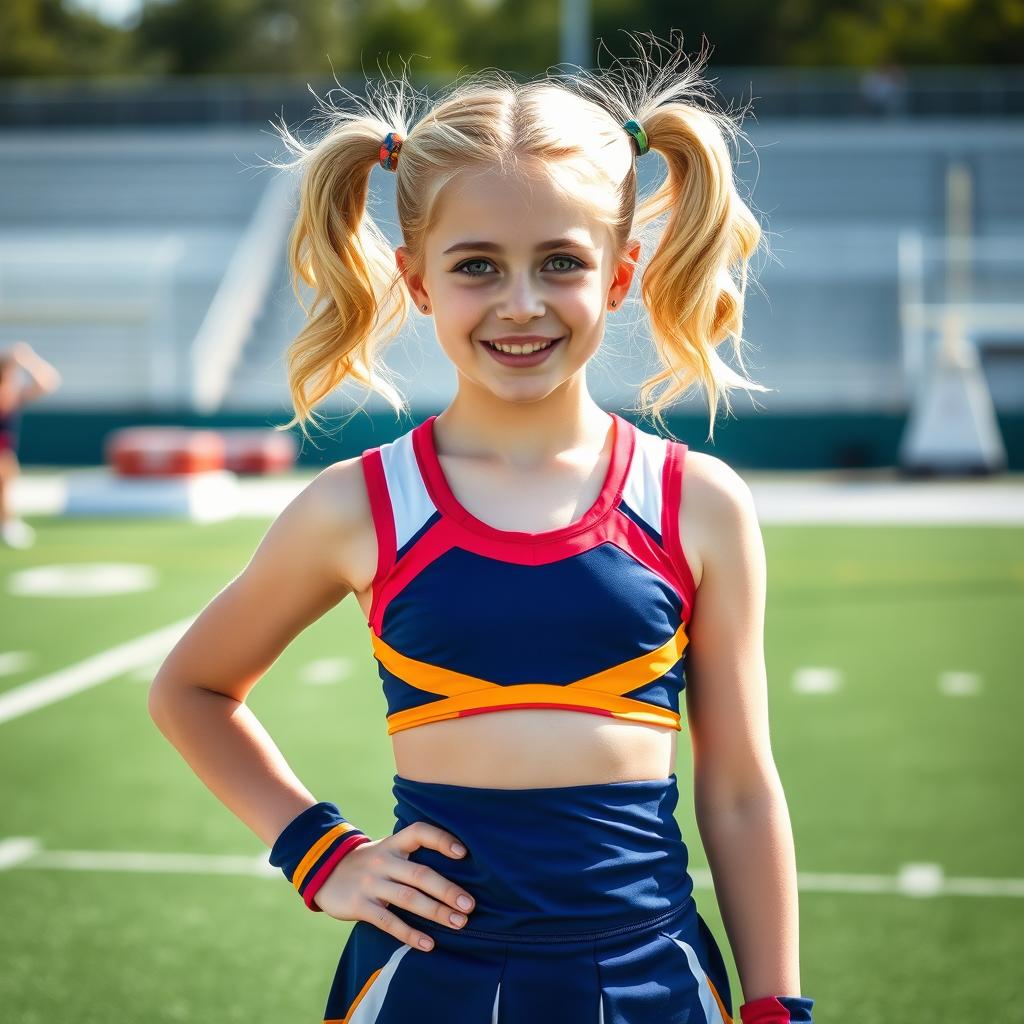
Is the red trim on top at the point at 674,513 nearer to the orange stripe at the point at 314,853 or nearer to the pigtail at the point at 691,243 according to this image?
the pigtail at the point at 691,243

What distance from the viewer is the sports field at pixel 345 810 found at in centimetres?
Answer: 383

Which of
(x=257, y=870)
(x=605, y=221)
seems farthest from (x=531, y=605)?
(x=257, y=870)

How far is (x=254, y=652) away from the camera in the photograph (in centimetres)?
189

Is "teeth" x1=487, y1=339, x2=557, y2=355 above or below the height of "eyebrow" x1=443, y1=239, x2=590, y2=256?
below

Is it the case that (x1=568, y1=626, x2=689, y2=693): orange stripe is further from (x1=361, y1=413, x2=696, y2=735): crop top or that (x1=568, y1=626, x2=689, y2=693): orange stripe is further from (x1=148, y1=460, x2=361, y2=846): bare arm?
(x1=148, y1=460, x2=361, y2=846): bare arm

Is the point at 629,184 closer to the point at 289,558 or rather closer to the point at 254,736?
the point at 289,558

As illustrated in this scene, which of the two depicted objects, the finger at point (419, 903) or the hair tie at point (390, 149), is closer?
the finger at point (419, 903)

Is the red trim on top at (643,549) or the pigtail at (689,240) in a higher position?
the pigtail at (689,240)

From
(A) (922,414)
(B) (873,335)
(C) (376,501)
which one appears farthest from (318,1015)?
(B) (873,335)

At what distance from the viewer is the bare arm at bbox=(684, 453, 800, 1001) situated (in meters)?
1.79

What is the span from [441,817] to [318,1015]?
2126 millimetres

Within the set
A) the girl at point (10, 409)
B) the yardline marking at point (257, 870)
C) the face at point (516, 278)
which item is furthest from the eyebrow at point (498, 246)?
the girl at point (10, 409)

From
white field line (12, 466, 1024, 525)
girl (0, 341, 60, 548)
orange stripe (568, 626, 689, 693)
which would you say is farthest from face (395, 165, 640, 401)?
white field line (12, 466, 1024, 525)

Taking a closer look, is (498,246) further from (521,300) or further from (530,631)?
(530,631)
